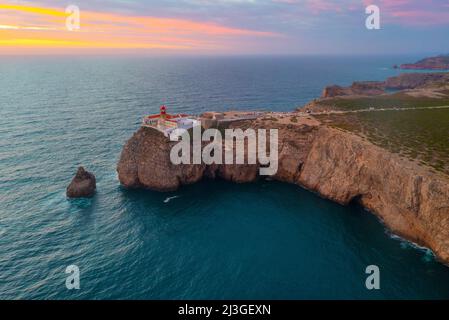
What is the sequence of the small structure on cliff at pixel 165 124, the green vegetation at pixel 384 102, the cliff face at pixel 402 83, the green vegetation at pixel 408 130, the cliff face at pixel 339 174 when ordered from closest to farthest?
the cliff face at pixel 339 174, the green vegetation at pixel 408 130, the small structure on cliff at pixel 165 124, the green vegetation at pixel 384 102, the cliff face at pixel 402 83

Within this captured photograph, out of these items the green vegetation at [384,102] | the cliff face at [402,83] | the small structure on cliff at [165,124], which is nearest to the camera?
the small structure on cliff at [165,124]

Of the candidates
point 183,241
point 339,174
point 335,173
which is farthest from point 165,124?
point 339,174

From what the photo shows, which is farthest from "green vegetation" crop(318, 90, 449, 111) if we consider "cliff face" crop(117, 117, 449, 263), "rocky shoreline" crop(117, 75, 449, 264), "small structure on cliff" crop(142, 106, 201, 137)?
"small structure on cliff" crop(142, 106, 201, 137)

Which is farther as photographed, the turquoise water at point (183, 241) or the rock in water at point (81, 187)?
the rock in water at point (81, 187)

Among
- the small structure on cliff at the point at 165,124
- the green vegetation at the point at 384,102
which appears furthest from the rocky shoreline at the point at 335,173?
the green vegetation at the point at 384,102

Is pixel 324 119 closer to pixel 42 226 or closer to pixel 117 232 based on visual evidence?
pixel 117 232

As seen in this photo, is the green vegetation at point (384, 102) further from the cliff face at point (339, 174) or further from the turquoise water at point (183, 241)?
the turquoise water at point (183, 241)
